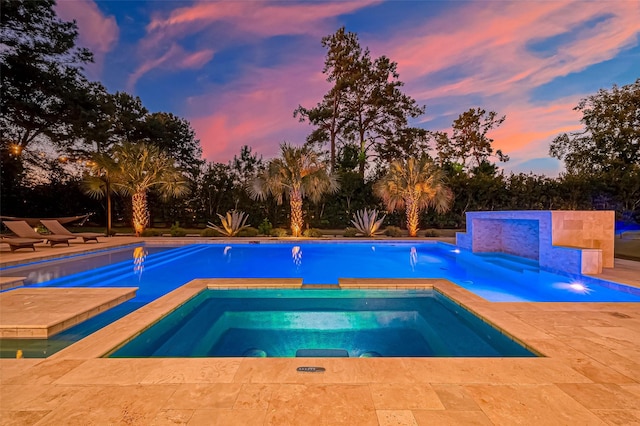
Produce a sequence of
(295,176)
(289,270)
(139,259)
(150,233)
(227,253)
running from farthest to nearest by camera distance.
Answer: (150,233) → (295,176) → (227,253) → (139,259) → (289,270)

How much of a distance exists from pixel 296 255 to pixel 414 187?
680 cm

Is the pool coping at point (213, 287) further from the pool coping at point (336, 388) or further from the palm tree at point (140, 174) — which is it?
the palm tree at point (140, 174)

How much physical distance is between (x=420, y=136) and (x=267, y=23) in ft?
45.9

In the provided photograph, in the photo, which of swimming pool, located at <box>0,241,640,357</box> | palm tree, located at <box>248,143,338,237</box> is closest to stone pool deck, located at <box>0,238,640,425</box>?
swimming pool, located at <box>0,241,640,357</box>

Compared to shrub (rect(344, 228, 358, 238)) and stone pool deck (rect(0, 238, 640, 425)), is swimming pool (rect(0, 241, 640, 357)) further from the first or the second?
shrub (rect(344, 228, 358, 238))

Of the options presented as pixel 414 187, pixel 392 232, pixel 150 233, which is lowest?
pixel 150 233

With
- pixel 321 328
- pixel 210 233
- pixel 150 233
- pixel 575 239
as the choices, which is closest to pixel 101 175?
pixel 150 233

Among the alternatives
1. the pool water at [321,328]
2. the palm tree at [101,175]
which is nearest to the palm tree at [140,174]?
the palm tree at [101,175]

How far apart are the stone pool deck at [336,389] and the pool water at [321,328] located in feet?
1.56

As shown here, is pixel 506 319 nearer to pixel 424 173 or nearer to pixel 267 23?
pixel 424 173

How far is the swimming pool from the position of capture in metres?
5.04

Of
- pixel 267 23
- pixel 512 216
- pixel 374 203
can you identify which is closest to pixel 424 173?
pixel 374 203

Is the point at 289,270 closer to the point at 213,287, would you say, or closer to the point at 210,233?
the point at 213,287

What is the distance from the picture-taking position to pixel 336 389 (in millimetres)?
2115
